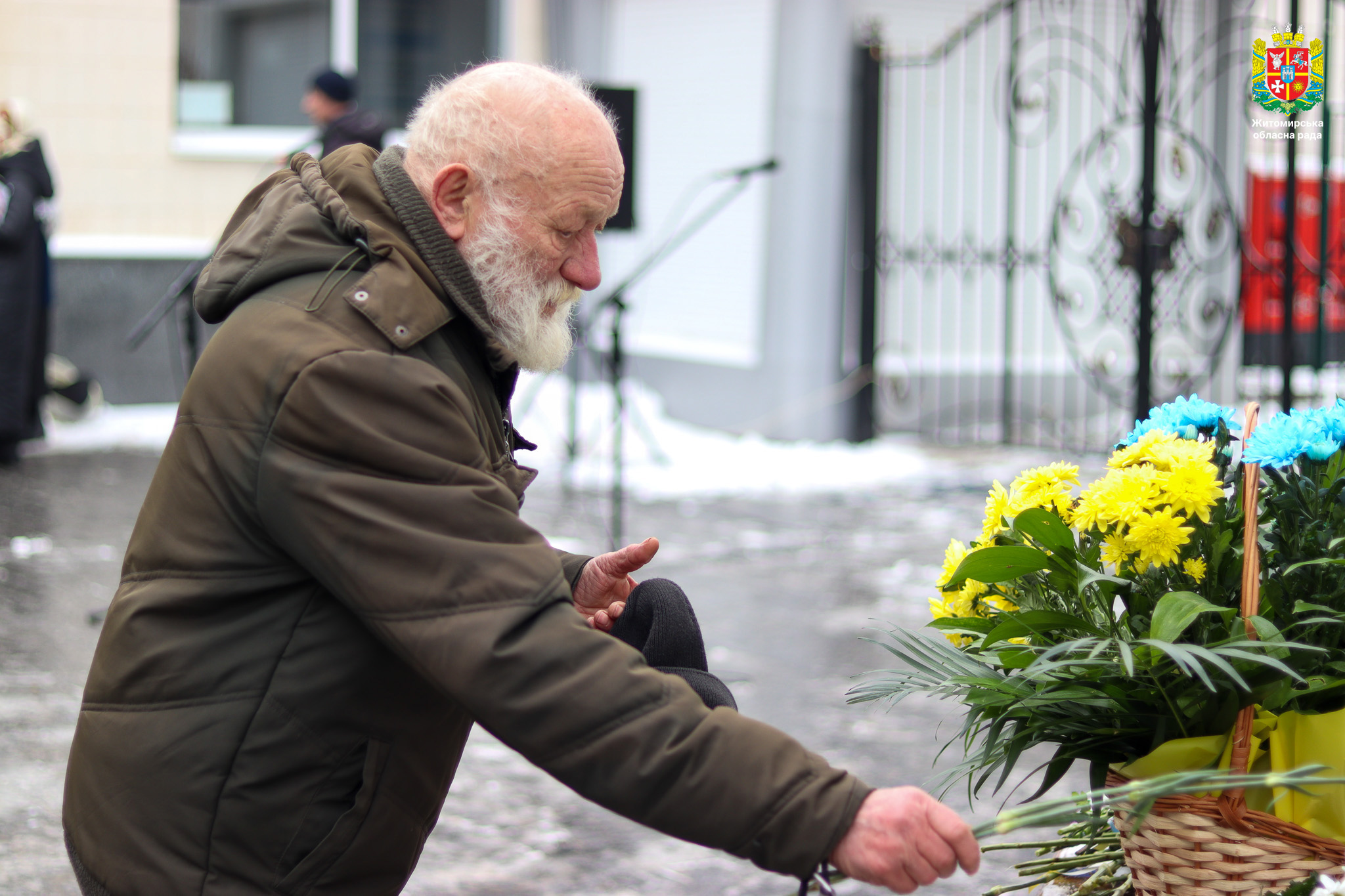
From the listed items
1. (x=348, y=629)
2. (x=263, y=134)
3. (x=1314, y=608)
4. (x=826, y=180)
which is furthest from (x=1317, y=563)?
(x=263, y=134)

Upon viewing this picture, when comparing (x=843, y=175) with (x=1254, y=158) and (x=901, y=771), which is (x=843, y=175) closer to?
(x=1254, y=158)

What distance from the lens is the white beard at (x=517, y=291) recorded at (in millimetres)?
1797

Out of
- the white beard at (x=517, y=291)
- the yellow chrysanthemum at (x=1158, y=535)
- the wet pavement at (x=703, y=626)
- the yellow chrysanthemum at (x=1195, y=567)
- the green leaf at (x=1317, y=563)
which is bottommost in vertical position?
the wet pavement at (x=703, y=626)

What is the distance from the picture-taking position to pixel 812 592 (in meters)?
6.20

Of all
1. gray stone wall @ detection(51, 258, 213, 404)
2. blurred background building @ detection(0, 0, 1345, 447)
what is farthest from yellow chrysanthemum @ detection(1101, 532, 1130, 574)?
gray stone wall @ detection(51, 258, 213, 404)

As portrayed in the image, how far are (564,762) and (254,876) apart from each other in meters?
0.46

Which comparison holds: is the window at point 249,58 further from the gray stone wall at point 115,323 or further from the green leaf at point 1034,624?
the green leaf at point 1034,624

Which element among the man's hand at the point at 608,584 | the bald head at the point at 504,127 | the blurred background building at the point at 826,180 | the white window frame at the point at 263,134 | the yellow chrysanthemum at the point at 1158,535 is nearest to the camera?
the yellow chrysanthemum at the point at 1158,535

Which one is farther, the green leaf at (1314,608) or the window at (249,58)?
the window at (249,58)

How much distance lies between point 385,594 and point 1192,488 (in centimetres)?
85

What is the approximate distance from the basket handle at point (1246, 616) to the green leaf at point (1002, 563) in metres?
0.22

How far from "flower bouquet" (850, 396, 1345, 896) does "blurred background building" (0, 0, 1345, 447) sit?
7821 mm

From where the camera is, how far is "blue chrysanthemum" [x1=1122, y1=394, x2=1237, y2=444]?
5.51 ft

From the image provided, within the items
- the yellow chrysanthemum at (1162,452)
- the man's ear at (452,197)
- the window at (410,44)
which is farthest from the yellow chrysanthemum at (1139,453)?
the window at (410,44)
